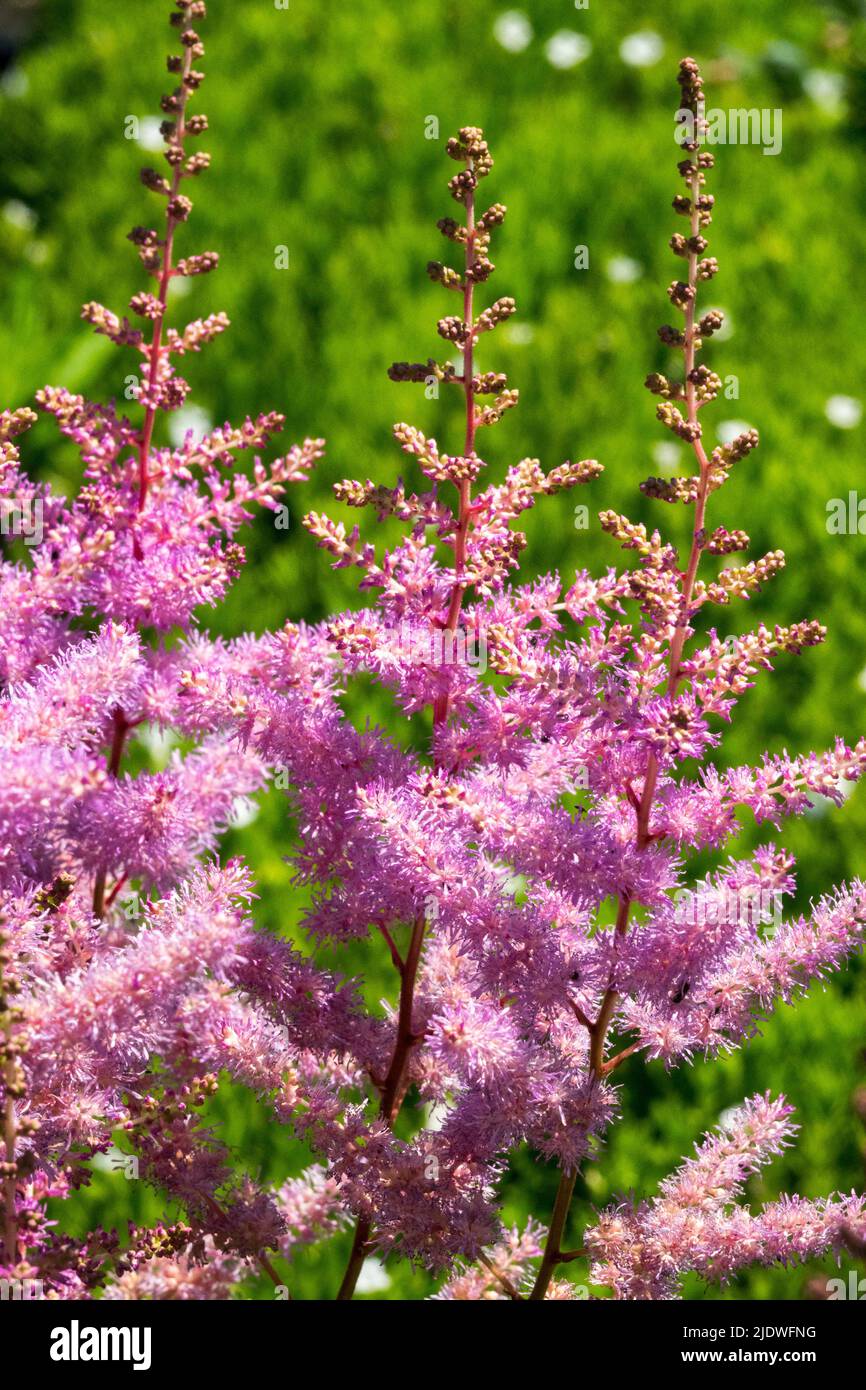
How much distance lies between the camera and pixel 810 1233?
1.60 metres

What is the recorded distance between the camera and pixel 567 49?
565 cm

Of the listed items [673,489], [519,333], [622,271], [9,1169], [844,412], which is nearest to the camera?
[9,1169]

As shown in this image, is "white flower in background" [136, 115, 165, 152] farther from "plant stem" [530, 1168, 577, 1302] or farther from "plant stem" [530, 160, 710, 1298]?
"plant stem" [530, 1168, 577, 1302]

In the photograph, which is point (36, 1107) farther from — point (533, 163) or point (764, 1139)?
point (533, 163)

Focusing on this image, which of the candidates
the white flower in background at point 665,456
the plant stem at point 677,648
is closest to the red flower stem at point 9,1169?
the plant stem at point 677,648

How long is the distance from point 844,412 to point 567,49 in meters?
1.95

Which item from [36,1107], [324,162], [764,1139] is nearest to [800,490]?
[324,162]

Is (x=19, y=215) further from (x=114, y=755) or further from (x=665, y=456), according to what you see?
(x=114, y=755)

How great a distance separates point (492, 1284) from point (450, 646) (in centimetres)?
68

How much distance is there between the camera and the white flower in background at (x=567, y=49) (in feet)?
18.4

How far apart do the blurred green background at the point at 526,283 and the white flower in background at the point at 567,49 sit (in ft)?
0.06

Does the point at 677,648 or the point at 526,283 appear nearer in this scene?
the point at 677,648

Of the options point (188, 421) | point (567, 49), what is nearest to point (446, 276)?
point (188, 421)

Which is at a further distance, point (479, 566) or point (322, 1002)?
point (322, 1002)
